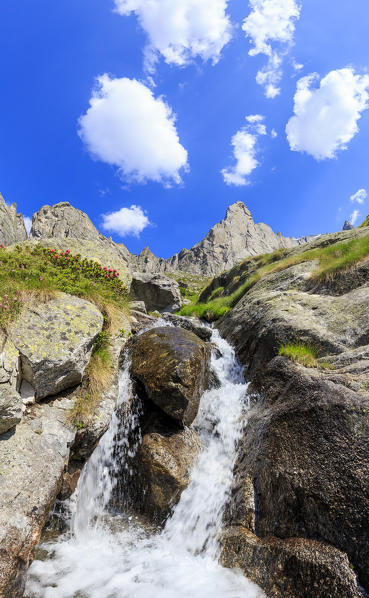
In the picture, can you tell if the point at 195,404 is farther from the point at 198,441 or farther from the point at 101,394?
the point at 101,394

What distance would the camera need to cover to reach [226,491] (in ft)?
23.2

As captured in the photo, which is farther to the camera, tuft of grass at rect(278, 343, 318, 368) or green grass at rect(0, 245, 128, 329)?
tuft of grass at rect(278, 343, 318, 368)

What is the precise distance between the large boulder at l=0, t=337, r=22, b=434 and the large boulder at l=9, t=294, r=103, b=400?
0.38 metres

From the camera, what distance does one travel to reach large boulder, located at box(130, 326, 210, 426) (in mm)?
8305

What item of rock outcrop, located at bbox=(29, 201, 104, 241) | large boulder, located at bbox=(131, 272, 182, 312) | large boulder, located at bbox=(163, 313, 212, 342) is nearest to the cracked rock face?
rock outcrop, located at bbox=(29, 201, 104, 241)

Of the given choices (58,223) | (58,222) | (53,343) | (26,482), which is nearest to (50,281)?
(53,343)

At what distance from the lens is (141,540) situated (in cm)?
650

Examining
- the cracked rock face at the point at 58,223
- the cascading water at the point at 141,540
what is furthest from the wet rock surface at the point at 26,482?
the cracked rock face at the point at 58,223

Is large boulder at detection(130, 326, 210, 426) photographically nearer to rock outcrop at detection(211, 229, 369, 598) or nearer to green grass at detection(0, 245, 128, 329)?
rock outcrop at detection(211, 229, 369, 598)

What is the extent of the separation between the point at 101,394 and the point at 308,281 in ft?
35.5

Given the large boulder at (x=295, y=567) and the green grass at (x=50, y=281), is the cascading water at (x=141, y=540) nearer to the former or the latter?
the large boulder at (x=295, y=567)

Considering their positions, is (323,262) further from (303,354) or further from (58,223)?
(58,223)

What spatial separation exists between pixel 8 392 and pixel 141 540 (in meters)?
4.68

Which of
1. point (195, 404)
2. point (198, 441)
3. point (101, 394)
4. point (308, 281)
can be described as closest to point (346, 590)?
point (198, 441)
